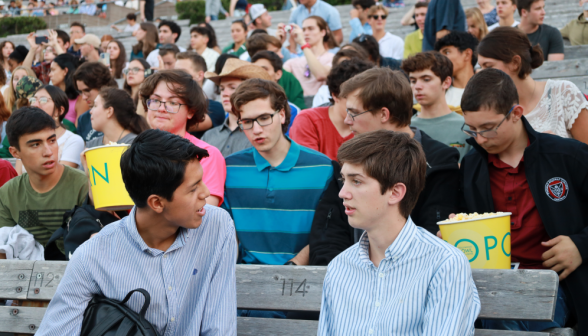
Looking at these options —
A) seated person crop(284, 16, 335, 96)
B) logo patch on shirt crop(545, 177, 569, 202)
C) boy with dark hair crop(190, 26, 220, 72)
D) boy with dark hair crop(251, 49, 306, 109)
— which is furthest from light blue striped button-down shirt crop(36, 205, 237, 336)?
boy with dark hair crop(190, 26, 220, 72)

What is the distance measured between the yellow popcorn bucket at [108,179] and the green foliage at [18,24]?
69.9ft

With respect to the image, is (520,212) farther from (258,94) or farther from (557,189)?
(258,94)

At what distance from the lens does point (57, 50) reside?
11102 mm

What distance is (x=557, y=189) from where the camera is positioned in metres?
2.95

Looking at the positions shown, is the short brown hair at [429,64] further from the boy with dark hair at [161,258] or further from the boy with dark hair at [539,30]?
the boy with dark hair at [161,258]

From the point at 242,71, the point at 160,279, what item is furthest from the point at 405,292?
the point at 242,71

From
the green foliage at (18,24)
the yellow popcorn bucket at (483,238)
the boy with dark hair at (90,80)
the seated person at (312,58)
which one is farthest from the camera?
the green foliage at (18,24)

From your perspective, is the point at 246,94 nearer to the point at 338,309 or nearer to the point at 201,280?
the point at 201,280

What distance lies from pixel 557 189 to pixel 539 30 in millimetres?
4468

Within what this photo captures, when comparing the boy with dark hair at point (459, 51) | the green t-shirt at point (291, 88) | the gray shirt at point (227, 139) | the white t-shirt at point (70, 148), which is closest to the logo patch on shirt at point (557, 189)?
the gray shirt at point (227, 139)

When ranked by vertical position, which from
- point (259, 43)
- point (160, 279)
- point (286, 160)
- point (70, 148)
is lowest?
point (70, 148)

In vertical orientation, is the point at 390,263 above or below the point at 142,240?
above

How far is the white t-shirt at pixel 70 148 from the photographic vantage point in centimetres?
536

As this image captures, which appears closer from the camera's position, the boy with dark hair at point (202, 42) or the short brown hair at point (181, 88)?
the short brown hair at point (181, 88)
